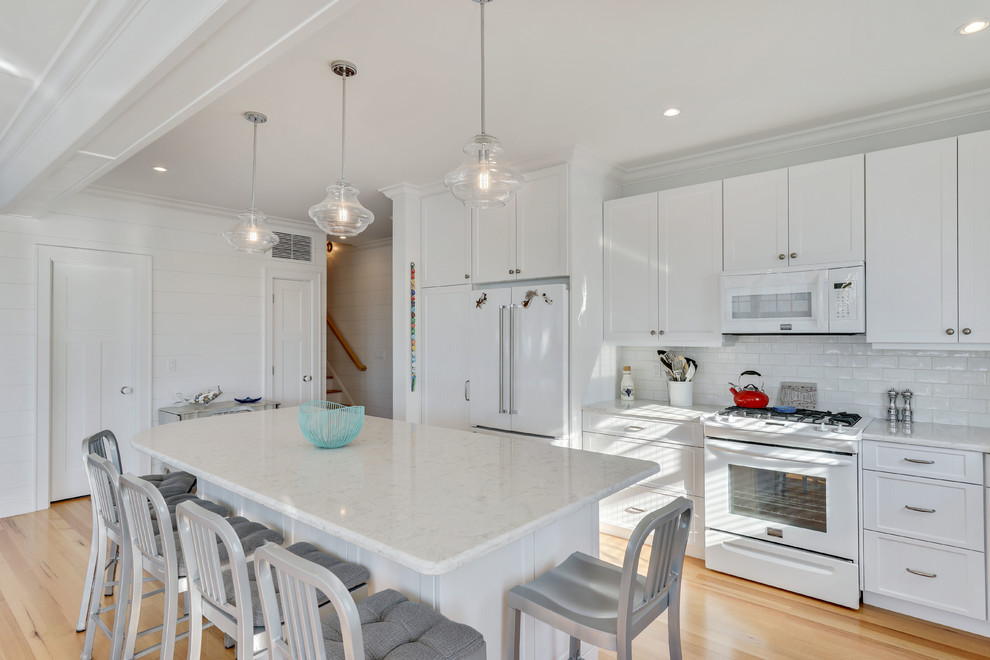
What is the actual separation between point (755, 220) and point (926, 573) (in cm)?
203

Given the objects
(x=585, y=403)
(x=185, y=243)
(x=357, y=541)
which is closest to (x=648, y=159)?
(x=585, y=403)

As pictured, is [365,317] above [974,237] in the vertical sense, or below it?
below

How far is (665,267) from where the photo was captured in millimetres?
3605

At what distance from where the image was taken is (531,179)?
12.4ft

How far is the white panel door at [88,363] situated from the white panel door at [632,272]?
413 cm

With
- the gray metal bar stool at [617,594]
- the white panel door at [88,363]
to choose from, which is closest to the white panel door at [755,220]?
the gray metal bar stool at [617,594]

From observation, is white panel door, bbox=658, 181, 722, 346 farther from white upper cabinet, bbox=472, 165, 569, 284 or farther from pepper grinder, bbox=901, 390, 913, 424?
pepper grinder, bbox=901, 390, 913, 424

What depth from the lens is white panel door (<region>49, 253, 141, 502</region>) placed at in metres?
4.32

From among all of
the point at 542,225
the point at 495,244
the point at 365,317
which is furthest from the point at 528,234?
the point at 365,317

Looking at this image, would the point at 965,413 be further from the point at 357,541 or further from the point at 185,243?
the point at 185,243

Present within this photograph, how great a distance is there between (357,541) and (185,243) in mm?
4716

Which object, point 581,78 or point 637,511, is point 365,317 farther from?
point 581,78

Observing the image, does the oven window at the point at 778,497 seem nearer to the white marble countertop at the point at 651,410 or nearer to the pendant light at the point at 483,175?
the white marble countertop at the point at 651,410

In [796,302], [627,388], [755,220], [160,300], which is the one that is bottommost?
[627,388]
